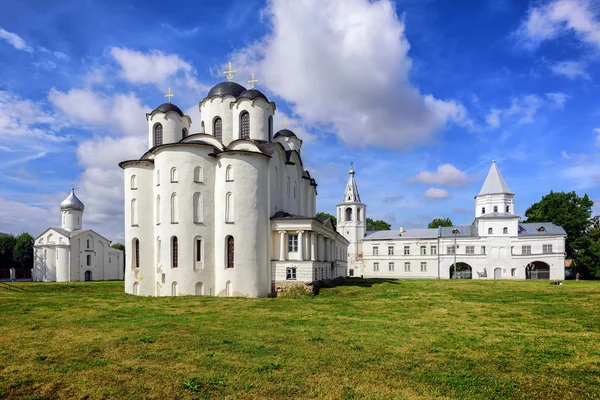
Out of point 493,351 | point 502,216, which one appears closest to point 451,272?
point 502,216

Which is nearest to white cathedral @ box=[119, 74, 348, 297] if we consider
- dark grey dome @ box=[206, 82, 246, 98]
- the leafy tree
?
dark grey dome @ box=[206, 82, 246, 98]

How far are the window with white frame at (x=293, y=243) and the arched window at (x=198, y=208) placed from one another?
572 centimetres

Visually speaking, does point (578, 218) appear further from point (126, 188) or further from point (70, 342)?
point (70, 342)

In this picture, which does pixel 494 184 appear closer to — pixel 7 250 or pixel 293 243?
pixel 293 243

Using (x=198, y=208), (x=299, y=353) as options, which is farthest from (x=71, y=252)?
(x=299, y=353)

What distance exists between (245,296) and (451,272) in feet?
142

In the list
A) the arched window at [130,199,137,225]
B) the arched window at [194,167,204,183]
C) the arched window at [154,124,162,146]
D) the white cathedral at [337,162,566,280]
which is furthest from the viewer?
the white cathedral at [337,162,566,280]

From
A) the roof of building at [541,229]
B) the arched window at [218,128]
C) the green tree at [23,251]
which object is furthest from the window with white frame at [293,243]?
the green tree at [23,251]

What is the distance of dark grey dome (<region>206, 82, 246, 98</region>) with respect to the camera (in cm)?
3156

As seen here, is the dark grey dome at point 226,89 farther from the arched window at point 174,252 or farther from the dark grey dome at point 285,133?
the arched window at point 174,252

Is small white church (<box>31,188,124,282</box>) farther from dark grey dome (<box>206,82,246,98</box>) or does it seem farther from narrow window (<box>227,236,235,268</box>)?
narrow window (<box>227,236,235,268</box>)

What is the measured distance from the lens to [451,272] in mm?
60344

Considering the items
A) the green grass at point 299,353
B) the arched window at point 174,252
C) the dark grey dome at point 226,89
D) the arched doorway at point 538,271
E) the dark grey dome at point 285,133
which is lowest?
the arched doorway at point 538,271

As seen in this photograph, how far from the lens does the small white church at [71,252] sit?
2045 inches
